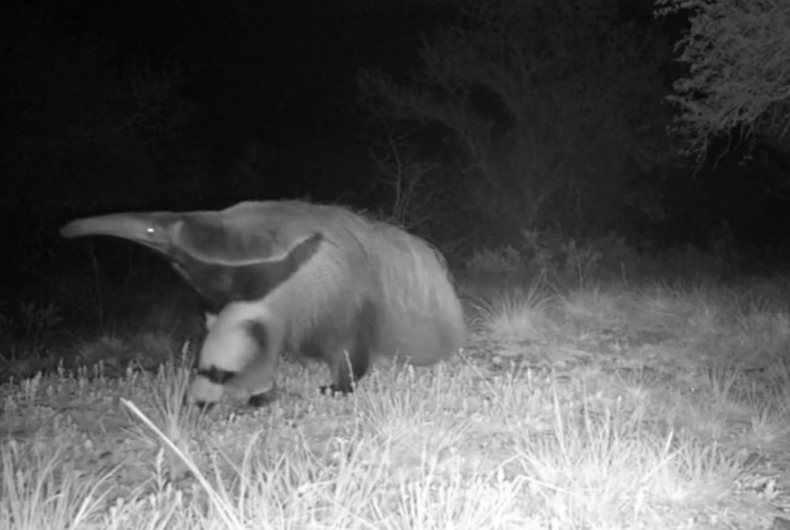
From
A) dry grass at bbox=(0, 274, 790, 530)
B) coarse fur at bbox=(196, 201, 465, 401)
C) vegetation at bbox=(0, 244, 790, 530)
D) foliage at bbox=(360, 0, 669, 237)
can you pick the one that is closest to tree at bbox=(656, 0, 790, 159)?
vegetation at bbox=(0, 244, 790, 530)

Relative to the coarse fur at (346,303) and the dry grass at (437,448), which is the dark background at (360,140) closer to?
the coarse fur at (346,303)

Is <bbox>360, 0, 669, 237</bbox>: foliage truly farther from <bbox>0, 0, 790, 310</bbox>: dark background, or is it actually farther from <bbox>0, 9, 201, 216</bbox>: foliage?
<bbox>0, 9, 201, 216</bbox>: foliage

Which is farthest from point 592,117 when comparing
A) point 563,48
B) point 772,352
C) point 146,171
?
point 772,352

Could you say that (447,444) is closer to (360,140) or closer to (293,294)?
(293,294)

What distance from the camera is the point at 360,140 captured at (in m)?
24.5

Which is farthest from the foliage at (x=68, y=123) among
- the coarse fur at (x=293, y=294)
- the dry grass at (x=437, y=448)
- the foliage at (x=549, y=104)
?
the coarse fur at (x=293, y=294)

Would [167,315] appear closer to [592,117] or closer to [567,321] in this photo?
[567,321]

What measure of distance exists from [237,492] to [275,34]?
2438 centimetres

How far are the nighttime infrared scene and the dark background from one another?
7 cm

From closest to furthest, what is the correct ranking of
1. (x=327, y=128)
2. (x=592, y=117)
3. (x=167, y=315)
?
1. (x=167, y=315)
2. (x=592, y=117)
3. (x=327, y=128)

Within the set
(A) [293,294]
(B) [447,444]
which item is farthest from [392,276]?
(B) [447,444]

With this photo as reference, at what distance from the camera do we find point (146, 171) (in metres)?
17.1

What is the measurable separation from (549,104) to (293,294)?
43.6 feet

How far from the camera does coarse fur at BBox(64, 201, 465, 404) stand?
498 cm
